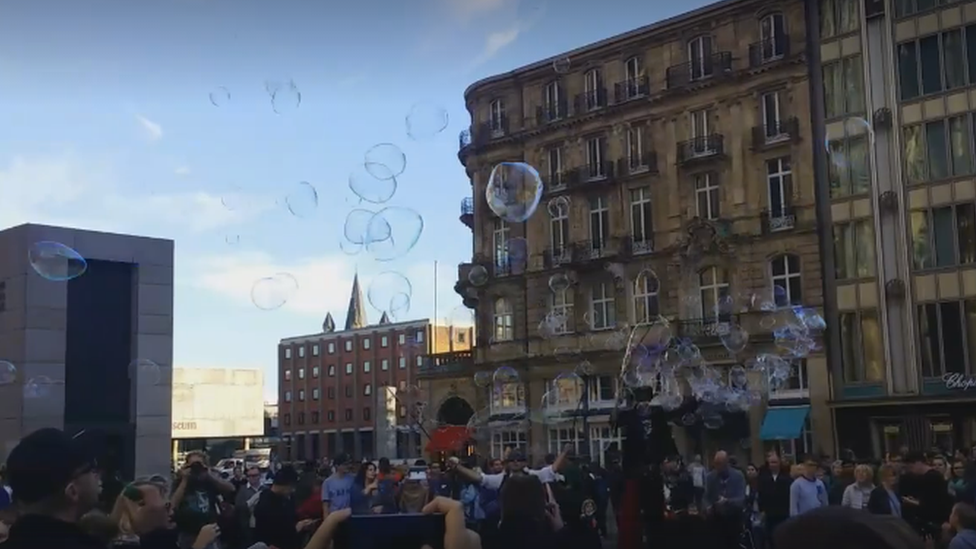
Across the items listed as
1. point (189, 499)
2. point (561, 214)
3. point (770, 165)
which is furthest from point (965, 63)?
point (189, 499)

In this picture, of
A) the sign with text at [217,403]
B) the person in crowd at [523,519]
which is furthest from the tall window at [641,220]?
the person in crowd at [523,519]

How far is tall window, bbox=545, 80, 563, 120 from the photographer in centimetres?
4525

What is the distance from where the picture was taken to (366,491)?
527 inches

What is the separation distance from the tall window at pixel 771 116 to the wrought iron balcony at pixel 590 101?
7.03 m

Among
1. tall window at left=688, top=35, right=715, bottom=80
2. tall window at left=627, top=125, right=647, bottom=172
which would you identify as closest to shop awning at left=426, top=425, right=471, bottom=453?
tall window at left=627, top=125, right=647, bottom=172

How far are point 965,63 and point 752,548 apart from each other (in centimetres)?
2429

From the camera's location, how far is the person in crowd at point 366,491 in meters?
13.5

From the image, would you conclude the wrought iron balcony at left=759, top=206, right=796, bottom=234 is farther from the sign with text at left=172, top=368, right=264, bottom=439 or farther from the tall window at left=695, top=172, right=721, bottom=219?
the sign with text at left=172, top=368, right=264, bottom=439

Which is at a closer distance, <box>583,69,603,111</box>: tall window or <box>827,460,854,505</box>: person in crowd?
<box>827,460,854,505</box>: person in crowd

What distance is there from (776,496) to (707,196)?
1045 inches

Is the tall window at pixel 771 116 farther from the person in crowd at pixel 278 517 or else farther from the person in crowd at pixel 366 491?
the person in crowd at pixel 278 517

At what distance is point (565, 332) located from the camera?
44.3 metres

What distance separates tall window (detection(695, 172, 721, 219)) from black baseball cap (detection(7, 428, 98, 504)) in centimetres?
3832

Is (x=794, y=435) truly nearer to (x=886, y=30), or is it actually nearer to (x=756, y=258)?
(x=756, y=258)
